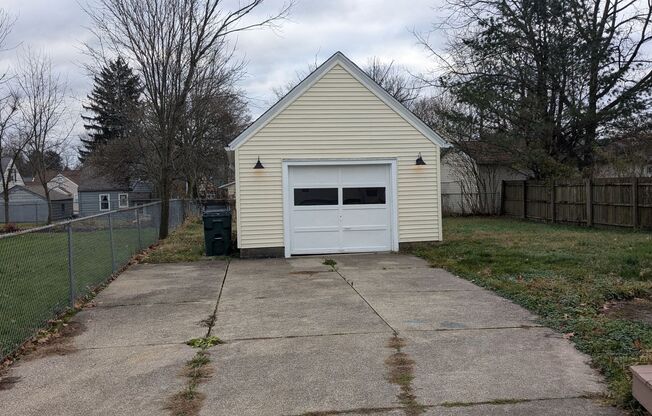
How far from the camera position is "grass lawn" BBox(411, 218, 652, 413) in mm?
5449

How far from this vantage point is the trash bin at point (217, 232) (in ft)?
45.4

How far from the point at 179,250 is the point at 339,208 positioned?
15.0 feet

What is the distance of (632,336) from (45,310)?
7095 mm

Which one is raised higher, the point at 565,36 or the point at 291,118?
the point at 565,36

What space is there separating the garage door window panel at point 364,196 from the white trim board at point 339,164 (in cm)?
25

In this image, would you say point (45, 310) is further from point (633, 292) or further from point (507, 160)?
point (507, 160)

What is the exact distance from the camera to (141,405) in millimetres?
4457

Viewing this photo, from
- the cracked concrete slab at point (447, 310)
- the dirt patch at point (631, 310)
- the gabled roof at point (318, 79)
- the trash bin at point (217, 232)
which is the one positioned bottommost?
the cracked concrete slab at point (447, 310)

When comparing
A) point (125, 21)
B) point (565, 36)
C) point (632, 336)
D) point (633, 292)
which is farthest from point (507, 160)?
point (632, 336)

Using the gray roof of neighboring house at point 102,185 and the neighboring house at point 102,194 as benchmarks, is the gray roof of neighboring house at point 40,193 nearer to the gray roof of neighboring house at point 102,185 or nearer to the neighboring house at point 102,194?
the gray roof of neighboring house at point 102,185

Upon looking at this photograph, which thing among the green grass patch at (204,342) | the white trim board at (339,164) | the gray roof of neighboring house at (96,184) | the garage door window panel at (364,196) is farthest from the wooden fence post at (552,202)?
the gray roof of neighboring house at (96,184)

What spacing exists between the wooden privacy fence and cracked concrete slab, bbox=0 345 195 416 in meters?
17.1

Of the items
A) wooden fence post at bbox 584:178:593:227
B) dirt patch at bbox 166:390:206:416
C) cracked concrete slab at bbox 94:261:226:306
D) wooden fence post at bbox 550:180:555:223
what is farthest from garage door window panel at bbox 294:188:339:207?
wooden fence post at bbox 550:180:555:223

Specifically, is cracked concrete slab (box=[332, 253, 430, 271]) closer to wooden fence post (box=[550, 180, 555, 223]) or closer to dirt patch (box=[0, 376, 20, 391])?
dirt patch (box=[0, 376, 20, 391])
